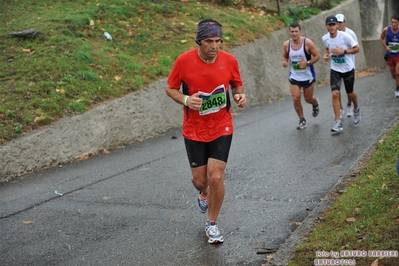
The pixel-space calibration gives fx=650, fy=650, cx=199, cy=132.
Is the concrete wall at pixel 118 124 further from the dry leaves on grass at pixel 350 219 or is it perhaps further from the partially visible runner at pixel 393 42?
the dry leaves on grass at pixel 350 219

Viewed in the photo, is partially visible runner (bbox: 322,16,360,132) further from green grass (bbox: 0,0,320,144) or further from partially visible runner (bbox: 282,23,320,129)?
green grass (bbox: 0,0,320,144)

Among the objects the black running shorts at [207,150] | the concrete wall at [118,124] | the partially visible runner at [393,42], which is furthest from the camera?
the partially visible runner at [393,42]

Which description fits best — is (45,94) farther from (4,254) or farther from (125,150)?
(4,254)

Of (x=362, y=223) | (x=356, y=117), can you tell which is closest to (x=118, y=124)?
(x=356, y=117)

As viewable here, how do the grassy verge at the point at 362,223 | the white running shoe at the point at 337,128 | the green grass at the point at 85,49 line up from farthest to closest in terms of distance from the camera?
1. the white running shoe at the point at 337,128
2. the green grass at the point at 85,49
3. the grassy verge at the point at 362,223

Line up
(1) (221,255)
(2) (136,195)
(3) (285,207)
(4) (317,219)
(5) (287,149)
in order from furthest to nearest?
(5) (287,149) → (2) (136,195) → (3) (285,207) → (4) (317,219) → (1) (221,255)

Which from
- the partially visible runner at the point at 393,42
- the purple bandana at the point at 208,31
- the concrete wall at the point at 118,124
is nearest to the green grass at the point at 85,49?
the concrete wall at the point at 118,124

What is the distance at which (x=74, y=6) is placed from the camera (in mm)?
16203

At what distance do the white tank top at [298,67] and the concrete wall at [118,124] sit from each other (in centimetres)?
273

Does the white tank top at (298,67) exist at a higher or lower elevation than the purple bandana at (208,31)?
lower

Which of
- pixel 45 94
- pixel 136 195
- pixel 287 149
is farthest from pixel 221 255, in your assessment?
pixel 45 94

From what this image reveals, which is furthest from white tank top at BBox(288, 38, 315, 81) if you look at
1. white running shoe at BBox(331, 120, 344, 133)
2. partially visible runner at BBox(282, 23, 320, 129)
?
white running shoe at BBox(331, 120, 344, 133)

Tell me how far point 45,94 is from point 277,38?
985 centimetres

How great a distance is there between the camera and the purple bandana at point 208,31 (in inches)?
243
